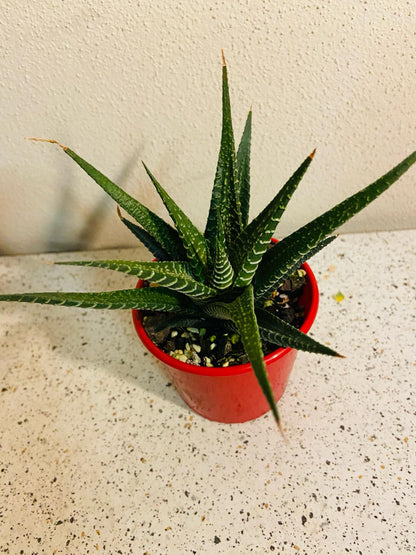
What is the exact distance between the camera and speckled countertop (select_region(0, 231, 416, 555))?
675 millimetres

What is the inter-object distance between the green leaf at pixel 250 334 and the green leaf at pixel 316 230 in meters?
0.05

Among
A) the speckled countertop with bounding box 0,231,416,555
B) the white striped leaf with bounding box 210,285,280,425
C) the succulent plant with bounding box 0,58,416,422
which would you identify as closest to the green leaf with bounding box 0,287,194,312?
the succulent plant with bounding box 0,58,416,422

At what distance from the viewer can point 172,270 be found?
21.5 inches

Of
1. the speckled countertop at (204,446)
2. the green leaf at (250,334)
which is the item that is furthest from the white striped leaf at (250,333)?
the speckled countertop at (204,446)

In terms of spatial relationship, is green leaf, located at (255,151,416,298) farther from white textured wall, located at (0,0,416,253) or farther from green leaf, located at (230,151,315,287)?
white textured wall, located at (0,0,416,253)

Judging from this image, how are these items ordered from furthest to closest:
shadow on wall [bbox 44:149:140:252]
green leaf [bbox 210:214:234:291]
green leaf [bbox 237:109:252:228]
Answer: shadow on wall [bbox 44:149:140:252] → green leaf [bbox 237:109:252:228] → green leaf [bbox 210:214:234:291]

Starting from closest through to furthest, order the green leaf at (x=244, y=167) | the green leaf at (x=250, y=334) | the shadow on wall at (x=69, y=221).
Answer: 1. the green leaf at (x=250, y=334)
2. the green leaf at (x=244, y=167)
3. the shadow on wall at (x=69, y=221)

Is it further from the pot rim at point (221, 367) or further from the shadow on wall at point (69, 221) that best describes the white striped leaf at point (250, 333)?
the shadow on wall at point (69, 221)

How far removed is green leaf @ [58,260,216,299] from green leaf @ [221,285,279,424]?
5 centimetres

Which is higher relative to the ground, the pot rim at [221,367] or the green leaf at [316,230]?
the green leaf at [316,230]

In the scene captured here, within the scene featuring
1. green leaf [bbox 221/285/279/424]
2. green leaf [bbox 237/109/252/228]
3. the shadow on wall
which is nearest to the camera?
green leaf [bbox 221/285/279/424]

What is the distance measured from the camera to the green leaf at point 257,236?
43cm

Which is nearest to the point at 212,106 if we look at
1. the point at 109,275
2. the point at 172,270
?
the point at 172,270

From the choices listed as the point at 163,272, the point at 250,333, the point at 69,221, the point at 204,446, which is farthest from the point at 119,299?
the point at 69,221
